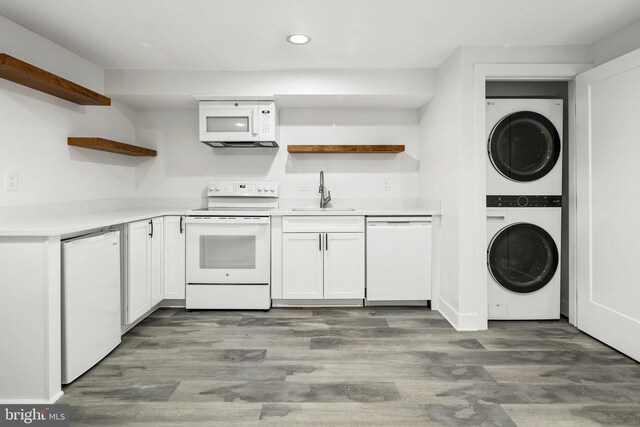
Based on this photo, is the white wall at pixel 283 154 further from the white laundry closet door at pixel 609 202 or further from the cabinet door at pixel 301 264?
the white laundry closet door at pixel 609 202

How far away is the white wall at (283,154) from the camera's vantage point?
12.5ft

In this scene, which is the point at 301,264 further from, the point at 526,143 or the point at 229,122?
the point at 526,143

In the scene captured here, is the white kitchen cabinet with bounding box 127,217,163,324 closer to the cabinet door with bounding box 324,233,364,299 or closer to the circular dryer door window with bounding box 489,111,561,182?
the cabinet door with bounding box 324,233,364,299

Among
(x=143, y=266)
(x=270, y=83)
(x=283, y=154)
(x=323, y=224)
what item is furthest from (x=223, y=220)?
(x=270, y=83)

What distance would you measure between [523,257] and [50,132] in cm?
373

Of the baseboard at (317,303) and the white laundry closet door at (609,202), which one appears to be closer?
the white laundry closet door at (609,202)

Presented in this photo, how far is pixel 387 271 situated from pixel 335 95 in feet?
5.46

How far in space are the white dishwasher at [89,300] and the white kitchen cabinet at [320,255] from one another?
139 centimetres

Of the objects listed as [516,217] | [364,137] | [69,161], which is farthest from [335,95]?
[69,161]

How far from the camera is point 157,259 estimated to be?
123 inches

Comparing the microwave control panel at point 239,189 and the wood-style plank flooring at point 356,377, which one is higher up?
the microwave control panel at point 239,189

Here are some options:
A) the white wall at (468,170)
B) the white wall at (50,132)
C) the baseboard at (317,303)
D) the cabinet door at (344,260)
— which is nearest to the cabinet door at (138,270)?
the white wall at (50,132)

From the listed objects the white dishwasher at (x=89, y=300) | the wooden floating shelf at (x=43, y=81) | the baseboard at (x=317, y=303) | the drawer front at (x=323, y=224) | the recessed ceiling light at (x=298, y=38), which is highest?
the recessed ceiling light at (x=298, y=38)

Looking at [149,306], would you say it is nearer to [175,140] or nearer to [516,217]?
[175,140]
